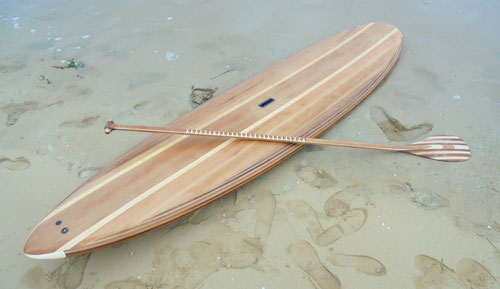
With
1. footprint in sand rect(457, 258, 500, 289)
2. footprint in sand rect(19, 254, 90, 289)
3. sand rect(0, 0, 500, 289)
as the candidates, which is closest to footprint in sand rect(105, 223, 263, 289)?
sand rect(0, 0, 500, 289)

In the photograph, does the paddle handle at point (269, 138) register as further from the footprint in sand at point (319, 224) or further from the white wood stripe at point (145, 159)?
the footprint in sand at point (319, 224)

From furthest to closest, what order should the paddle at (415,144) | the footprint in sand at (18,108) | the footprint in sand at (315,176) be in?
the footprint in sand at (18,108) < the footprint in sand at (315,176) < the paddle at (415,144)

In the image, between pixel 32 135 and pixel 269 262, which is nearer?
pixel 269 262

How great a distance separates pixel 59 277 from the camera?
2307mm

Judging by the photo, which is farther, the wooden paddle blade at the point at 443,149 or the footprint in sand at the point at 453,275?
the wooden paddle blade at the point at 443,149

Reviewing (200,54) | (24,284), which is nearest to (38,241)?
(24,284)

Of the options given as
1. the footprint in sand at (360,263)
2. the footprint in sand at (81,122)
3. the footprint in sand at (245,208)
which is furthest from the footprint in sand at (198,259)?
the footprint in sand at (81,122)

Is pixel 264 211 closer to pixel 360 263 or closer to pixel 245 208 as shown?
pixel 245 208

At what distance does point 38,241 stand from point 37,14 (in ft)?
17.1

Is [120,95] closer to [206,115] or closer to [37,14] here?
[206,115]

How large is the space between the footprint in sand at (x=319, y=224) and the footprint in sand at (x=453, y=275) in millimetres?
510

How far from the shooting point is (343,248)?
7.84 ft

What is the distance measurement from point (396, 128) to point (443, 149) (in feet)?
1.65

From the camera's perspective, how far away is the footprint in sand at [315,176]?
2.83m
